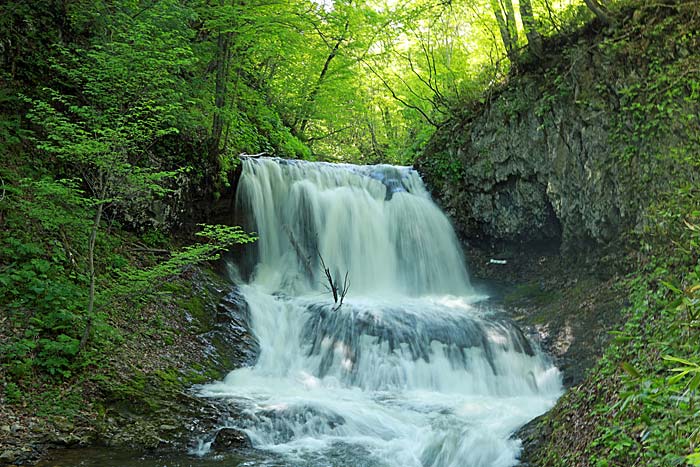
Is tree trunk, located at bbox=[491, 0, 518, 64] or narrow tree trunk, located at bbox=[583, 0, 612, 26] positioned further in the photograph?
tree trunk, located at bbox=[491, 0, 518, 64]

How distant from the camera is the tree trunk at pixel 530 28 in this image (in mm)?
9617

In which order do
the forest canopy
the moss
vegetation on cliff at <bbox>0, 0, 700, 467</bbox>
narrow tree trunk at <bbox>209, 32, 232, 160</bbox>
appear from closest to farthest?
vegetation on cliff at <bbox>0, 0, 700, 467</bbox>, the forest canopy, narrow tree trunk at <bbox>209, 32, 232, 160</bbox>, the moss

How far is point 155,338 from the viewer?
7004 millimetres

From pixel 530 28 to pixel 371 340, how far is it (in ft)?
22.7

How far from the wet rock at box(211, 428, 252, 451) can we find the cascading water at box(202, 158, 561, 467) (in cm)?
14

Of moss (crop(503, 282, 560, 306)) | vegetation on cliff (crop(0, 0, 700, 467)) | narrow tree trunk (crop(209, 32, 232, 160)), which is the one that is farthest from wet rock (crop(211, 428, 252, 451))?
moss (crop(503, 282, 560, 306))

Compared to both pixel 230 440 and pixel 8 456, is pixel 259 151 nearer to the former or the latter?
pixel 230 440

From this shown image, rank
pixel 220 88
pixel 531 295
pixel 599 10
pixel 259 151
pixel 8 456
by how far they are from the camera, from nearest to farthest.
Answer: pixel 8 456 → pixel 599 10 → pixel 220 88 → pixel 531 295 → pixel 259 151

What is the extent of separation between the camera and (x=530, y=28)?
9758mm

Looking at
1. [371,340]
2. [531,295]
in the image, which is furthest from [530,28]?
[371,340]

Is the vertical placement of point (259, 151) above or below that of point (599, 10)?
below

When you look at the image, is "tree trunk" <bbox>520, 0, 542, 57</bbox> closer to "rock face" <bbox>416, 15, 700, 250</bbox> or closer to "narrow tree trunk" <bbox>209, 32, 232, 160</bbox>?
"rock face" <bbox>416, 15, 700, 250</bbox>

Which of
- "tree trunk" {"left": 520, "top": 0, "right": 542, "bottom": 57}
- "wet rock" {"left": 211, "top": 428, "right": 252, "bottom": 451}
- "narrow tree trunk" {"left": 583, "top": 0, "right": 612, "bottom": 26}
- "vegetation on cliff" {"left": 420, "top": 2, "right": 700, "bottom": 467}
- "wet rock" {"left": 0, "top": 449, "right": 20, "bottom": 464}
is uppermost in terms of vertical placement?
"tree trunk" {"left": 520, "top": 0, "right": 542, "bottom": 57}

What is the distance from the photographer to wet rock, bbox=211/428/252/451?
5.24 metres
